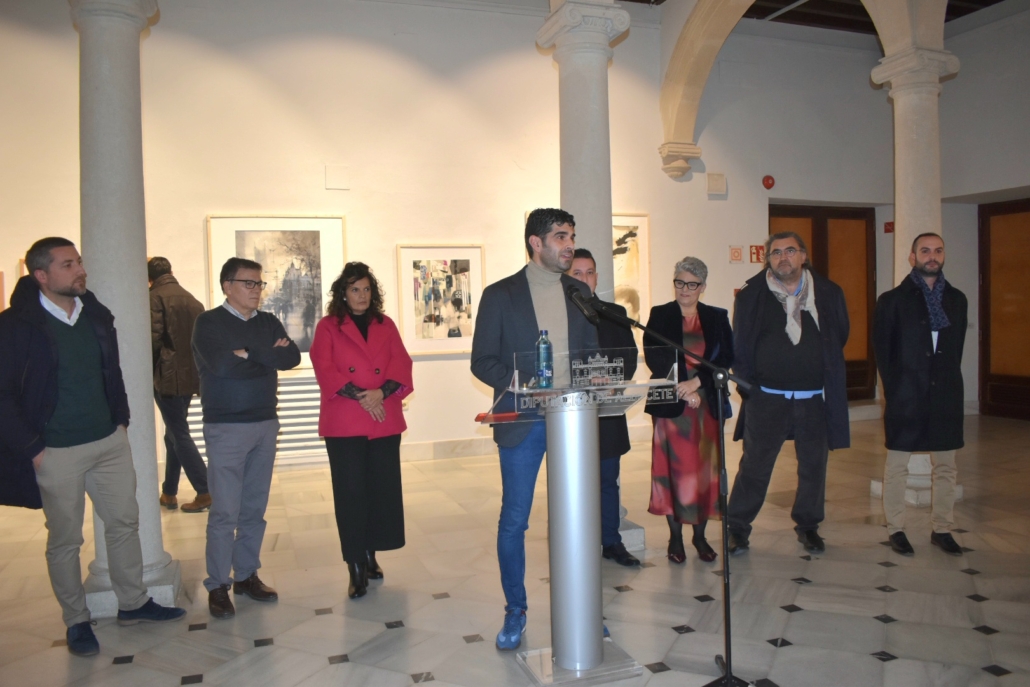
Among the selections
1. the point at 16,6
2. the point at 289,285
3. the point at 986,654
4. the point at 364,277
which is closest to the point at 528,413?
the point at 364,277

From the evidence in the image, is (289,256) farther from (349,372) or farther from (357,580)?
(357,580)

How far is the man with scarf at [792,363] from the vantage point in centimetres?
480

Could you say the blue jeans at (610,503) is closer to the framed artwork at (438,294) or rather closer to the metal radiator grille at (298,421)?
the framed artwork at (438,294)

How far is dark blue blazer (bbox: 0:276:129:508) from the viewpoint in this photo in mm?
3494

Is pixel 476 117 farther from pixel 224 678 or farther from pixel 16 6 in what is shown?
pixel 224 678

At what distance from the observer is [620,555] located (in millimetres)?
4801

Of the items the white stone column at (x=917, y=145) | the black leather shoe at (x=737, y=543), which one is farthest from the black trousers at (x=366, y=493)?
the white stone column at (x=917, y=145)

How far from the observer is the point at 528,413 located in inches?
121

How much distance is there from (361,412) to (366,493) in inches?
18.9

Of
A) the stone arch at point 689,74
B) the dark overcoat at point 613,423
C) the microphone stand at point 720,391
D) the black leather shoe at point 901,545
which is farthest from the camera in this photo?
the stone arch at point 689,74

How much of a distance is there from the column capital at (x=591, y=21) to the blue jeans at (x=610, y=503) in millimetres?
2640

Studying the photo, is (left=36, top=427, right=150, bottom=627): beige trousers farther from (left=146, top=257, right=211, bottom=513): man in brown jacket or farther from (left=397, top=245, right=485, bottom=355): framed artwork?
(left=397, top=245, right=485, bottom=355): framed artwork

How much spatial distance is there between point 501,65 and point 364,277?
503 centimetres

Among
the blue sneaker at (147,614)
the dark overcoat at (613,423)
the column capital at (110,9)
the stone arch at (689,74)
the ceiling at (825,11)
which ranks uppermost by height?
the ceiling at (825,11)
